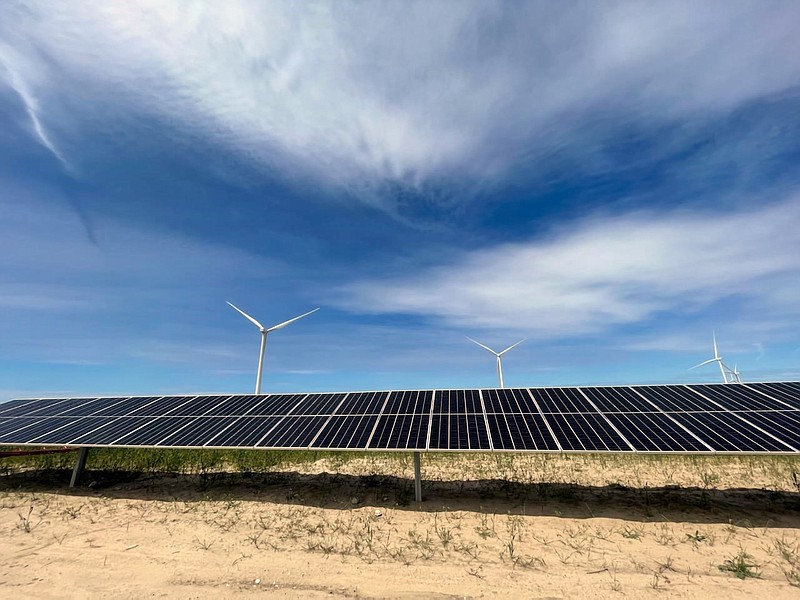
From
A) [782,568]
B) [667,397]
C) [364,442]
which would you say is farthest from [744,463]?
[364,442]

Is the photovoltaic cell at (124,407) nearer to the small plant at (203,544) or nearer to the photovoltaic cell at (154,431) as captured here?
the photovoltaic cell at (154,431)

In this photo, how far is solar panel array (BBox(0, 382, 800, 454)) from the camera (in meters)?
16.9

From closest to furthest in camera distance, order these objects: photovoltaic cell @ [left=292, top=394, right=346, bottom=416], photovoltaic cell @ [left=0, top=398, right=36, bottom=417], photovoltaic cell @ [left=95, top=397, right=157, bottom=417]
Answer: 1. photovoltaic cell @ [left=292, top=394, right=346, bottom=416]
2. photovoltaic cell @ [left=95, top=397, right=157, bottom=417]
3. photovoltaic cell @ [left=0, top=398, right=36, bottom=417]

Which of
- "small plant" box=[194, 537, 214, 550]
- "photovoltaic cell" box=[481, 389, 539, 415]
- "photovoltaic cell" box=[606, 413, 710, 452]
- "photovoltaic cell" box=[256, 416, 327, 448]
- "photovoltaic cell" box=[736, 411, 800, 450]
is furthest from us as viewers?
"photovoltaic cell" box=[481, 389, 539, 415]

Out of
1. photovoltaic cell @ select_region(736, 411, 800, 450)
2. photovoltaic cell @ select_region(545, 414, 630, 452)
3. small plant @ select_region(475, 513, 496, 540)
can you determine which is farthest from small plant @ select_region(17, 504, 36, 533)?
photovoltaic cell @ select_region(736, 411, 800, 450)

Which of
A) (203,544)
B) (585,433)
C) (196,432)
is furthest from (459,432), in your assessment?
(196,432)

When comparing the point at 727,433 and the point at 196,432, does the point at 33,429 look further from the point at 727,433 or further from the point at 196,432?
the point at 727,433

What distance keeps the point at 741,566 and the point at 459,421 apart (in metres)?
11.2

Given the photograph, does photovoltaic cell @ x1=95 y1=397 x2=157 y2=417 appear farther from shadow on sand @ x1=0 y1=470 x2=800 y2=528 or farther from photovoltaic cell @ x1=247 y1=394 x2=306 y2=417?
photovoltaic cell @ x1=247 y1=394 x2=306 y2=417

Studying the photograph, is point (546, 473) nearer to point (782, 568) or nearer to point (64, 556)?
point (782, 568)

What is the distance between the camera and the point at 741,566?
12.0 m

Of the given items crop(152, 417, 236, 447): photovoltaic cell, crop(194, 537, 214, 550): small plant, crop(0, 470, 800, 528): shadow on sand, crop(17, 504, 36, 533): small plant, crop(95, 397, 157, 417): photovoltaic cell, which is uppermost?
crop(95, 397, 157, 417): photovoltaic cell

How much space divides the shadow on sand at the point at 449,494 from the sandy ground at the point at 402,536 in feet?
0.40

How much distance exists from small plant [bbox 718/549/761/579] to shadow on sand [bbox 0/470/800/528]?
11.7ft
